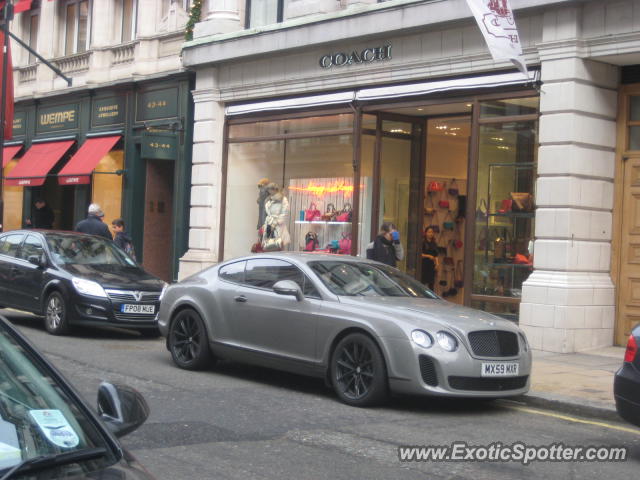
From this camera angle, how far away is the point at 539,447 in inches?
307

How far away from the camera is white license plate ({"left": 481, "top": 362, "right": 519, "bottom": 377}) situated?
9125 mm

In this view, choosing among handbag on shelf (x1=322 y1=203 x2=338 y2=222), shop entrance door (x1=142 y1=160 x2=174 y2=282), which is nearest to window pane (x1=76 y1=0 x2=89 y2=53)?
shop entrance door (x1=142 y1=160 x2=174 y2=282)

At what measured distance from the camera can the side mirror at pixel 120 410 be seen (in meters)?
3.46

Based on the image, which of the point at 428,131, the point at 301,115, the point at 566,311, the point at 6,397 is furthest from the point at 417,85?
the point at 6,397

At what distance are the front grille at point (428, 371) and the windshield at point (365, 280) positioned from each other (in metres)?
1.34

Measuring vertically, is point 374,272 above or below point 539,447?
above

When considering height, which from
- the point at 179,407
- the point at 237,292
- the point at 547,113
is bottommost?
the point at 179,407

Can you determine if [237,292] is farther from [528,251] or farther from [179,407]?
[528,251]

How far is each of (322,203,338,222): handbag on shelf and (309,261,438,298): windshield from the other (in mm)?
7726

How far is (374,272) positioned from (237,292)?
1.58m

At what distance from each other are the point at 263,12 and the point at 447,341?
508 inches

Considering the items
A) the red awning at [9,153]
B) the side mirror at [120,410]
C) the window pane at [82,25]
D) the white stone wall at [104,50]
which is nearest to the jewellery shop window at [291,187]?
the white stone wall at [104,50]

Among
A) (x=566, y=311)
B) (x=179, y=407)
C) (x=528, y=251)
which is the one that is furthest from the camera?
(x=528, y=251)

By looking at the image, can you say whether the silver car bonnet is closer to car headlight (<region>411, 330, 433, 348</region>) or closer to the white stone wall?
car headlight (<region>411, 330, 433, 348</region>)
